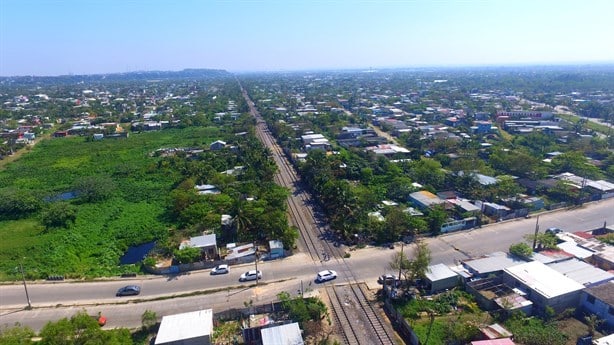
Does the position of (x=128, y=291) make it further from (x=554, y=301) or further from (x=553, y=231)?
(x=553, y=231)

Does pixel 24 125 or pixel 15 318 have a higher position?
pixel 24 125

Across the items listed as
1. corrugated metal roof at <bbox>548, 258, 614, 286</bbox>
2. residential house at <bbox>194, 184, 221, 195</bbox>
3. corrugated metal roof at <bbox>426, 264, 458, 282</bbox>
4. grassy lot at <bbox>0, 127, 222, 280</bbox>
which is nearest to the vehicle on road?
corrugated metal roof at <bbox>548, 258, 614, 286</bbox>

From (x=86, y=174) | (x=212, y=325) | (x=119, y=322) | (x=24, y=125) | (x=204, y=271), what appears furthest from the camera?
(x=24, y=125)

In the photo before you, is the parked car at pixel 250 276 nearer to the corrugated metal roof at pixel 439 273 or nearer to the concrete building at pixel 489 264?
the corrugated metal roof at pixel 439 273

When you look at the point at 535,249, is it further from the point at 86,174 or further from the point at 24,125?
the point at 24,125

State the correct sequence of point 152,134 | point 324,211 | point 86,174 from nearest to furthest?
1. point 324,211
2. point 86,174
3. point 152,134

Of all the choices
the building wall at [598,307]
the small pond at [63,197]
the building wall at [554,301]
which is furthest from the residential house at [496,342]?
the small pond at [63,197]

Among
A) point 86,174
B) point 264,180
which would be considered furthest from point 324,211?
point 86,174
